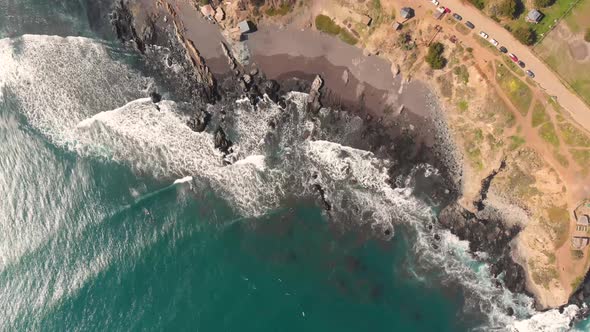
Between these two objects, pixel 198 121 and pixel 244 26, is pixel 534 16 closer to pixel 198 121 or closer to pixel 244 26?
pixel 244 26

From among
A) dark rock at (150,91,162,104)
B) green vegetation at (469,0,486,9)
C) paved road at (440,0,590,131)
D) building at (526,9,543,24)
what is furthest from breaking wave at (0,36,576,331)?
building at (526,9,543,24)

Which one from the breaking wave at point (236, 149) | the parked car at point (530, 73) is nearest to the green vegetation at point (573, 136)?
the parked car at point (530, 73)

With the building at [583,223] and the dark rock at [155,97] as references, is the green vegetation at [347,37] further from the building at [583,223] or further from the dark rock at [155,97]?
the building at [583,223]

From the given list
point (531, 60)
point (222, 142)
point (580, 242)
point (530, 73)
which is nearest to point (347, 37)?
point (222, 142)

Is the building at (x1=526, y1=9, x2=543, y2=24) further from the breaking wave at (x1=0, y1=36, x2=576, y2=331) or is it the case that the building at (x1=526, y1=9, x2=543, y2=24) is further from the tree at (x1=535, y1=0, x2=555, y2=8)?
the breaking wave at (x1=0, y1=36, x2=576, y2=331)

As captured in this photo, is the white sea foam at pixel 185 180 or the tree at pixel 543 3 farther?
the white sea foam at pixel 185 180

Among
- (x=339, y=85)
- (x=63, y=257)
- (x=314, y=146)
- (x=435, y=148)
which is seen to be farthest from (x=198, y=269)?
(x=435, y=148)
